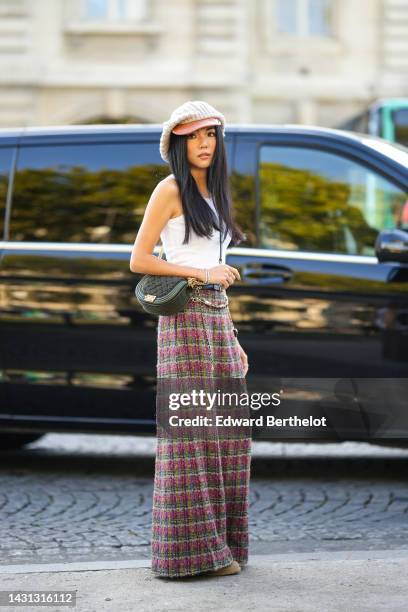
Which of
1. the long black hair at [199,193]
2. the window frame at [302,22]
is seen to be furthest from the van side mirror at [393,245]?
the window frame at [302,22]

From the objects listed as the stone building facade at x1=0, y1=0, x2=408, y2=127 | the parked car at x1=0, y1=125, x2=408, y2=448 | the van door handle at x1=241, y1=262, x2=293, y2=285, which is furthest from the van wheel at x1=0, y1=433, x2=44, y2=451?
the stone building facade at x1=0, y1=0, x2=408, y2=127

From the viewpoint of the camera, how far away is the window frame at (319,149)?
6016 mm

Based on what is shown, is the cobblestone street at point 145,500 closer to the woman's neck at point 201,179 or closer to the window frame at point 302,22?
the woman's neck at point 201,179

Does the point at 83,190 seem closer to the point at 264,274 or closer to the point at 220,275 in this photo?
the point at 264,274

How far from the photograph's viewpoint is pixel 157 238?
4.29 m

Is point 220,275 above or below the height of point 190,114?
Answer: below

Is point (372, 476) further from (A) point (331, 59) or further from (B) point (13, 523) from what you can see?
(A) point (331, 59)

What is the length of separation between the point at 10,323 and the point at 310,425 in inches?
62.5

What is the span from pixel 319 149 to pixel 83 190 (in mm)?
1189

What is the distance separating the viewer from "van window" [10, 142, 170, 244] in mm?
6277

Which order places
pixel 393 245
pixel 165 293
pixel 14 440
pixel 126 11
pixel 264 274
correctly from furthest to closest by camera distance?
pixel 126 11
pixel 14 440
pixel 264 274
pixel 393 245
pixel 165 293

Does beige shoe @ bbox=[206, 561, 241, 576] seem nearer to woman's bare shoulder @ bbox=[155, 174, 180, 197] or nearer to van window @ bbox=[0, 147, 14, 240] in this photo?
woman's bare shoulder @ bbox=[155, 174, 180, 197]

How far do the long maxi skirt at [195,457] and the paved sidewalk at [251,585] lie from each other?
12 centimetres

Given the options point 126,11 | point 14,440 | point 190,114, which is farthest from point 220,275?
point 126,11
